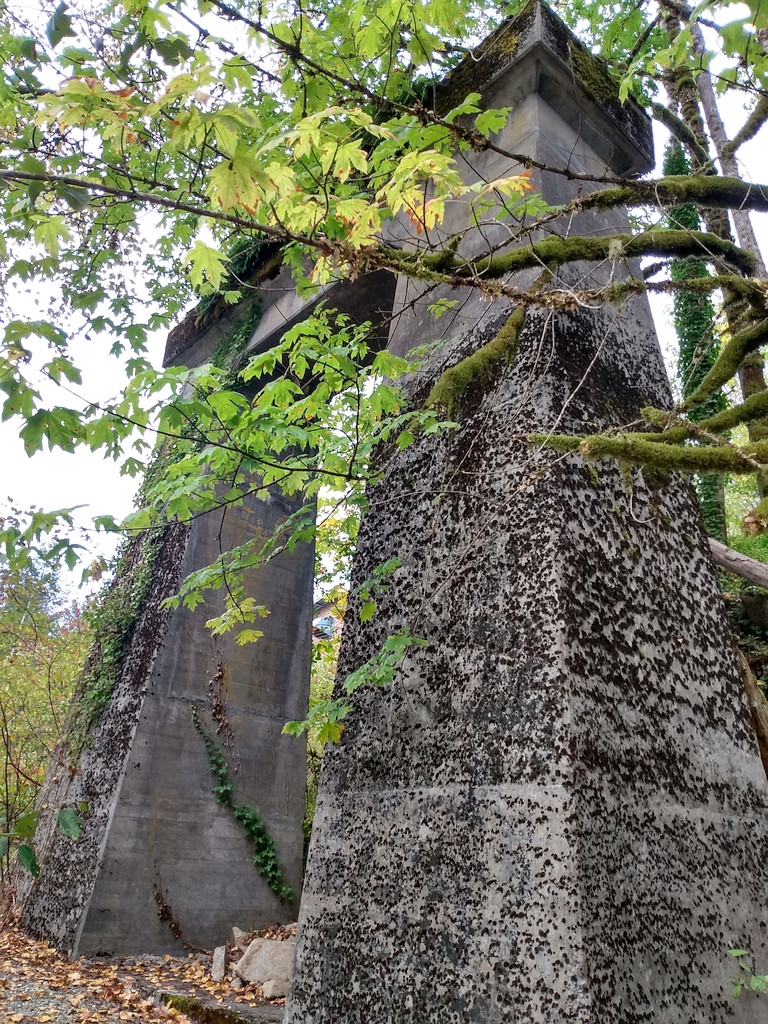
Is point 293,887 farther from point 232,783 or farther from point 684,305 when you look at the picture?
point 684,305

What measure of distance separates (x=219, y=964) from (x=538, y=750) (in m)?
3.64

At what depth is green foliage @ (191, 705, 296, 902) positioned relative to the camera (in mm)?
5684

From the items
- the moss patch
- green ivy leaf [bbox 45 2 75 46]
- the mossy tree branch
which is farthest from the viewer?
the moss patch

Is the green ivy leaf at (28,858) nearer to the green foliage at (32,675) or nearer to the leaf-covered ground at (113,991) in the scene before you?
the leaf-covered ground at (113,991)

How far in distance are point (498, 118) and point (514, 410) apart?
1.56m

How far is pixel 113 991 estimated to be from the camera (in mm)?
4172

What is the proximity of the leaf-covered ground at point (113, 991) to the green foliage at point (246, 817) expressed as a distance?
82 cm

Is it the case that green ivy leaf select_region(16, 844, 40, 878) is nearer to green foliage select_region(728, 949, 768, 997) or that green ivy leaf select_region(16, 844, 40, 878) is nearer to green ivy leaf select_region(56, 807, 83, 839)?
green ivy leaf select_region(56, 807, 83, 839)

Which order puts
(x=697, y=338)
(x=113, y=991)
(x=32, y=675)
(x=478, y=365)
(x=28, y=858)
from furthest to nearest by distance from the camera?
1. (x=697, y=338)
2. (x=32, y=675)
3. (x=113, y=991)
4. (x=478, y=365)
5. (x=28, y=858)

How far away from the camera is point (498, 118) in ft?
11.3

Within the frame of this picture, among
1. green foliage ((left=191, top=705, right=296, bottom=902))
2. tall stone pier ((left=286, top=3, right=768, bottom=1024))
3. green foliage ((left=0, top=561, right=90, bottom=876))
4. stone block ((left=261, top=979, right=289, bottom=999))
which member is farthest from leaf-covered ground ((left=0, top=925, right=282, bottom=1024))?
green foliage ((left=0, top=561, right=90, bottom=876))

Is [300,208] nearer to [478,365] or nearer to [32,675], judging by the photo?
[478,365]

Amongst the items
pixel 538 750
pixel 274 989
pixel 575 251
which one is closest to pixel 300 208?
pixel 575 251

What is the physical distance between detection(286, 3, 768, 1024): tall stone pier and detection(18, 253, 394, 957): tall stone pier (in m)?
2.27
